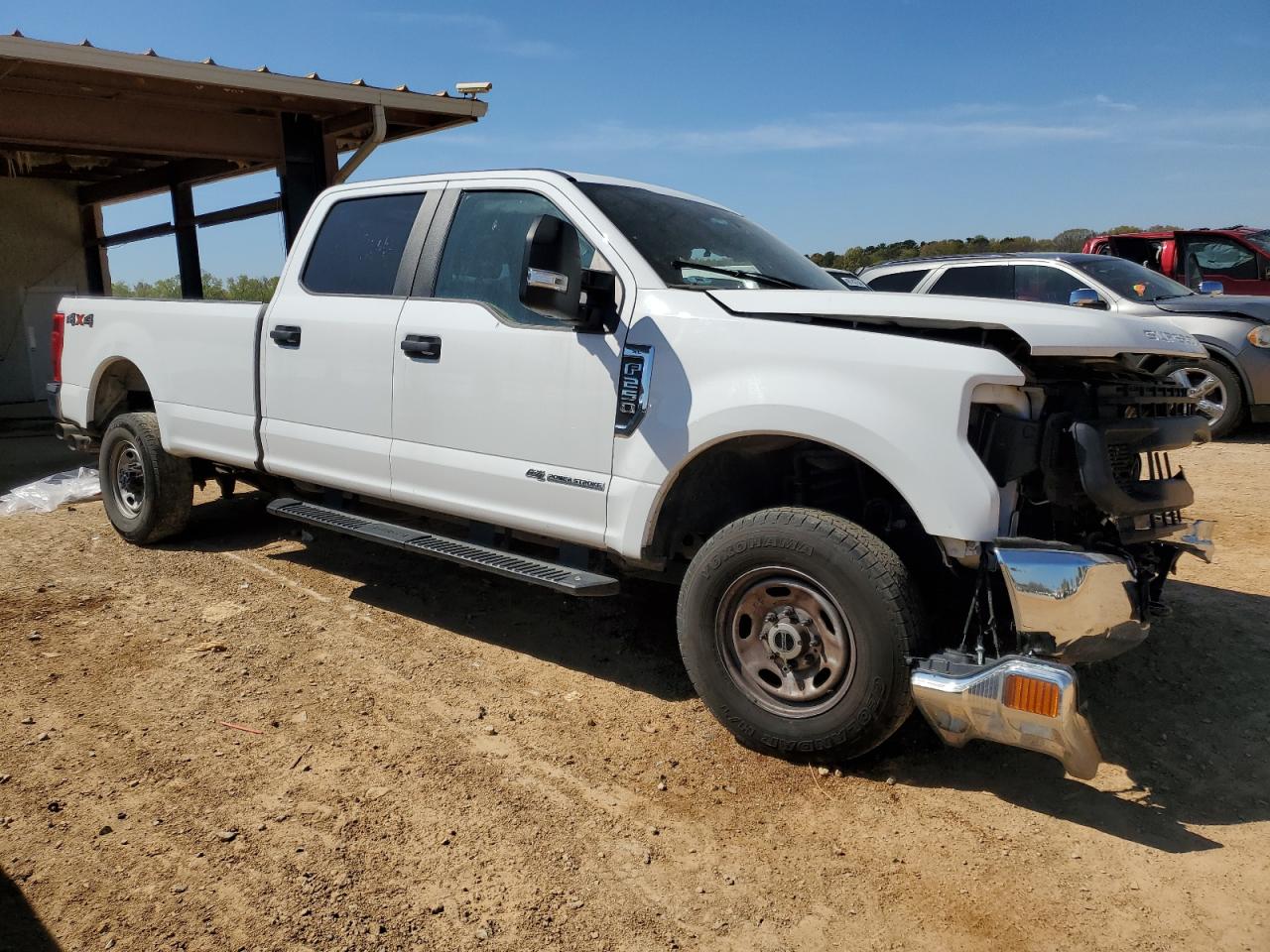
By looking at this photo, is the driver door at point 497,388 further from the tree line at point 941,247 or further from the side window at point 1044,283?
the tree line at point 941,247

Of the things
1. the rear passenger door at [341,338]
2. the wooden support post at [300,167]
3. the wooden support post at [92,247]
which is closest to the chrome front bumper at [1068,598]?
the rear passenger door at [341,338]

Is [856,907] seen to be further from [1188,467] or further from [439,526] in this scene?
[1188,467]

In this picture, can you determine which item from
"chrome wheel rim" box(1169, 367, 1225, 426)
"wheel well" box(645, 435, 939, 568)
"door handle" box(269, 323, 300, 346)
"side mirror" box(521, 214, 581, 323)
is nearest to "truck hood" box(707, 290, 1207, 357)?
"wheel well" box(645, 435, 939, 568)

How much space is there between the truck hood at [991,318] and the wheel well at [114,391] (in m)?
4.63

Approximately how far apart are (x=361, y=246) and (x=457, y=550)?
67.8 inches

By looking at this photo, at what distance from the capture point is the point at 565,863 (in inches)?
111

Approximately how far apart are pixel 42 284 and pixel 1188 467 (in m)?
15.7

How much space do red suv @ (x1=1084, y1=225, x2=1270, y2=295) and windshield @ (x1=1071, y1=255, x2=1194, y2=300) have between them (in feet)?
8.02

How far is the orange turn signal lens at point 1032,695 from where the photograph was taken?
2691 millimetres

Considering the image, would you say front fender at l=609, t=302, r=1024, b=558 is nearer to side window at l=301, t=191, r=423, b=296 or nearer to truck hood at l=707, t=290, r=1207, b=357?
truck hood at l=707, t=290, r=1207, b=357

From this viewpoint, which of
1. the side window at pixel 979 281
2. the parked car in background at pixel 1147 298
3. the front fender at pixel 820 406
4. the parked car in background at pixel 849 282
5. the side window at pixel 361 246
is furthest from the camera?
the side window at pixel 979 281

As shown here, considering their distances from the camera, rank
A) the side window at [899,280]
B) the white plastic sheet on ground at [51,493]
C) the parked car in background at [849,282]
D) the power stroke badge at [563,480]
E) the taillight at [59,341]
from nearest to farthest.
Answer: the power stroke badge at [563,480] → the parked car in background at [849,282] → the taillight at [59,341] → the white plastic sheet on ground at [51,493] → the side window at [899,280]

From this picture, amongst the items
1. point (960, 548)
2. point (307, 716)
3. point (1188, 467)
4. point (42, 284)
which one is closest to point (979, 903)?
point (960, 548)

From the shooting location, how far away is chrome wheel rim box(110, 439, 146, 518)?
6.12 meters
